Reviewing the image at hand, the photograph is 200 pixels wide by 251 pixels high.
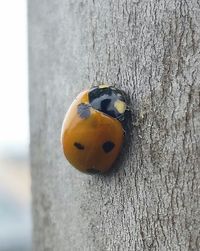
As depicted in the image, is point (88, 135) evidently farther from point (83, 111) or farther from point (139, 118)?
point (139, 118)

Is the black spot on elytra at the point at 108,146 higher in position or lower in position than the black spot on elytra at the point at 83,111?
lower

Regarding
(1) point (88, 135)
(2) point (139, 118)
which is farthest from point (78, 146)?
(2) point (139, 118)

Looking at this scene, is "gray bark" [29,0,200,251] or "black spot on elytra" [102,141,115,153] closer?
"gray bark" [29,0,200,251]

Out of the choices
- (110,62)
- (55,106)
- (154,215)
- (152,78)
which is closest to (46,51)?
(55,106)

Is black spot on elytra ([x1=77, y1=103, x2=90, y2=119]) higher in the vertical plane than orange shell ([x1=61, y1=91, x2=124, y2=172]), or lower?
higher

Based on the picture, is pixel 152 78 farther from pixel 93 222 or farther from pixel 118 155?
pixel 93 222
